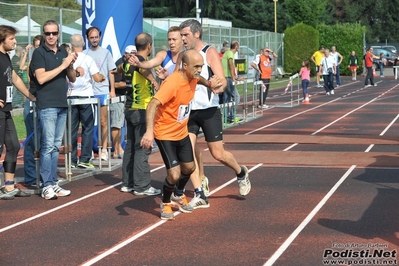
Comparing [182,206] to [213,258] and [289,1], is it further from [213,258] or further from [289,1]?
[289,1]

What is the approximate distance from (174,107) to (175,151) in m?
0.51

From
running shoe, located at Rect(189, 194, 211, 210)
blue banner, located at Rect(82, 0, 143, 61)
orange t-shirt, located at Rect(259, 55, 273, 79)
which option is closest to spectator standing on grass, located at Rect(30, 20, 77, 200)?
running shoe, located at Rect(189, 194, 211, 210)

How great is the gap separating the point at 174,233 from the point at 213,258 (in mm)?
1177

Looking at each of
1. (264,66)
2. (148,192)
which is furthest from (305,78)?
(148,192)

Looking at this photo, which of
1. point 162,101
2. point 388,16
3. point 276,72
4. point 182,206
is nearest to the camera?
point 162,101

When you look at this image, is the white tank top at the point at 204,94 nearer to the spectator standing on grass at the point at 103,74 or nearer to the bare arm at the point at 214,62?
the bare arm at the point at 214,62

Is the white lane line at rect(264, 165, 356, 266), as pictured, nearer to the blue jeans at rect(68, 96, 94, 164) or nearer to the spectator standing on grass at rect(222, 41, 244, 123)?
the blue jeans at rect(68, 96, 94, 164)

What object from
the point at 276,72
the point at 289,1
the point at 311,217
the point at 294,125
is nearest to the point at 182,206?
the point at 311,217

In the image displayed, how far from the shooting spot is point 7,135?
420 inches

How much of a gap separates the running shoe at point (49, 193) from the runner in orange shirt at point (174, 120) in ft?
6.47

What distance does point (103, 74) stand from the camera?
1387cm

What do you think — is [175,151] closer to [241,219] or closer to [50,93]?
[241,219]

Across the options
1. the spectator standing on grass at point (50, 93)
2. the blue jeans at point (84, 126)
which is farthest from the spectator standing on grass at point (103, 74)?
the spectator standing on grass at point (50, 93)

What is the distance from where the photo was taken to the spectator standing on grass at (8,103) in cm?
1049
